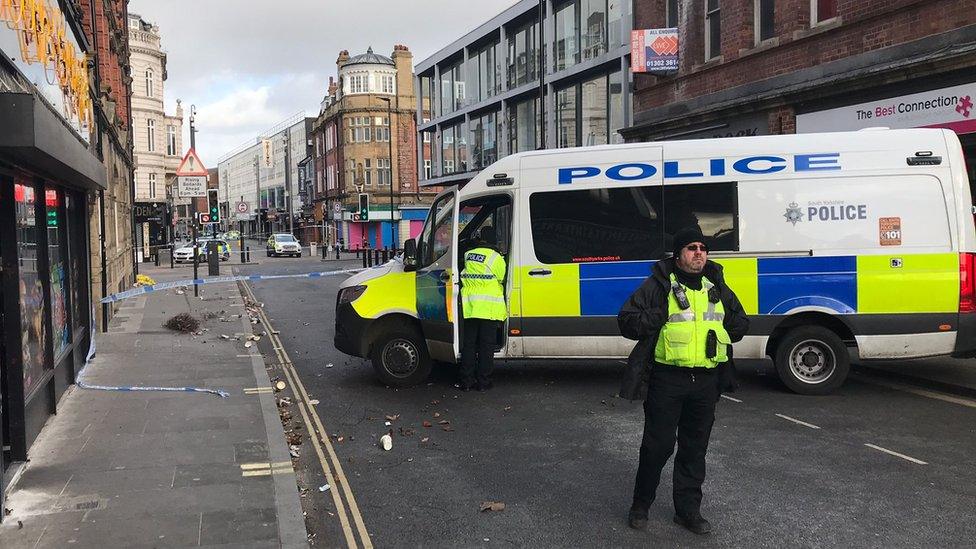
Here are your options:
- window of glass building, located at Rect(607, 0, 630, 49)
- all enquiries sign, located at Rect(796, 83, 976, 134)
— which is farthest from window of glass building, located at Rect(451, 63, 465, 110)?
all enquiries sign, located at Rect(796, 83, 976, 134)

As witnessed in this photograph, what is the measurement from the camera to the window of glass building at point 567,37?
87.3ft

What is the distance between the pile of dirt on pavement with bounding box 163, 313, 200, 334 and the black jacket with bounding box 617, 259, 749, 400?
11107 mm

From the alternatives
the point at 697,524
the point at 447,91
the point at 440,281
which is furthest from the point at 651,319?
the point at 447,91

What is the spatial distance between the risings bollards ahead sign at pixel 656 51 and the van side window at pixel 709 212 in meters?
11.5

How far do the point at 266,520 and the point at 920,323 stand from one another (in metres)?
6.82

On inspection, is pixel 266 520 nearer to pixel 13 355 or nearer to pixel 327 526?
pixel 327 526

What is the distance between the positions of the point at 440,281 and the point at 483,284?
61cm

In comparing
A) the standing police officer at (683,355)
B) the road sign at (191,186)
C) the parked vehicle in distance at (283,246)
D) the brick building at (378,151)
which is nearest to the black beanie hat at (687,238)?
the standing police officer at (683,355)

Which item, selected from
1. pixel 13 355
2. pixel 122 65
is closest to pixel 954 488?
pixel 13 355

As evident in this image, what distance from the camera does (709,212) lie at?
8.22 m

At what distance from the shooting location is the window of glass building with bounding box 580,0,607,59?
24469mm

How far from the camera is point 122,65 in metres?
26.8

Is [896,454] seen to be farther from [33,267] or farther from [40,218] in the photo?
[40,218]

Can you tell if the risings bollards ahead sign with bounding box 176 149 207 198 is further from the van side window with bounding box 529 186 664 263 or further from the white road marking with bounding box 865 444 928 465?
the white road marking with bounding box 865 444 928 465
